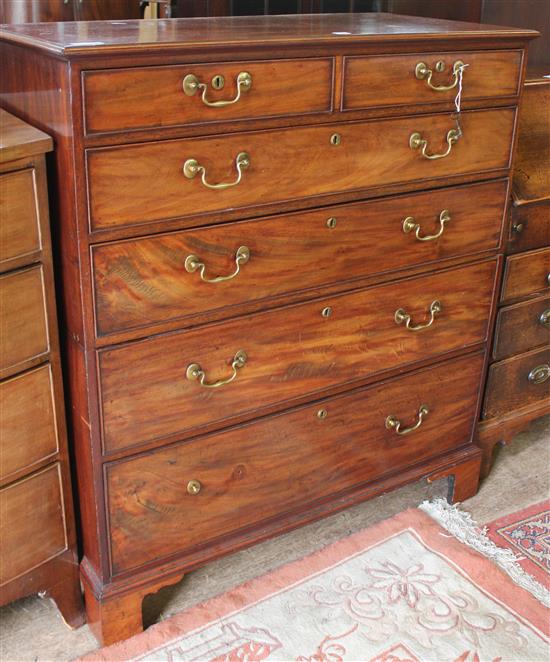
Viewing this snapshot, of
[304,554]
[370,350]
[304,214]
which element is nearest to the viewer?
[304,214]

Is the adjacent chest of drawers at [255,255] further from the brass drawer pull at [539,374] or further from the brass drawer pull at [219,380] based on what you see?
the brass drawer pull at [539,374]

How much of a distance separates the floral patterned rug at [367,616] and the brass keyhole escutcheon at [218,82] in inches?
45.4

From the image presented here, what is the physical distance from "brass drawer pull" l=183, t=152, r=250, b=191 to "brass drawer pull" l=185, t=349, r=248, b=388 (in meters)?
0.36

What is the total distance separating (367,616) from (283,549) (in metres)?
0.30

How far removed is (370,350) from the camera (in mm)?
1982

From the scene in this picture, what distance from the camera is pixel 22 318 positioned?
1549 millimetres

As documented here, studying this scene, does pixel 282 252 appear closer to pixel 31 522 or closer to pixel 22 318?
pixel 22 318

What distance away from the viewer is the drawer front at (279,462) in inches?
69.3

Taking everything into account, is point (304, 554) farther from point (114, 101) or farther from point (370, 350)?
point (114, 101)

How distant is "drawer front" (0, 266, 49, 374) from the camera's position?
151cm

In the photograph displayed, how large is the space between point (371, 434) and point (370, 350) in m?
0.24

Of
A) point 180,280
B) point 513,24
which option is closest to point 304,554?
point 180,280

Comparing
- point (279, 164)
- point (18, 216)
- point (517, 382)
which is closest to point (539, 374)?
point (517, 382)

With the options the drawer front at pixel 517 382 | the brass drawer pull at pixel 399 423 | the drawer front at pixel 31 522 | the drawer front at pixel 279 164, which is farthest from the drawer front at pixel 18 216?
the drawer front at pixel 517 382
